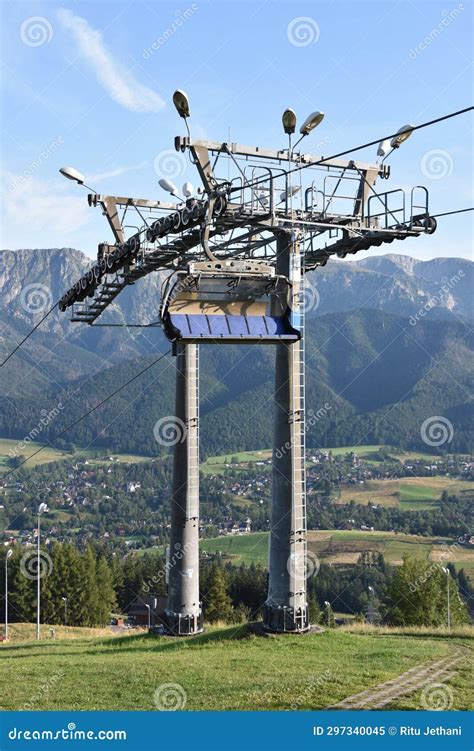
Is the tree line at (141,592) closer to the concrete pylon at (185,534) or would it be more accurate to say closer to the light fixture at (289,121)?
the concrete pylon at (185,534)

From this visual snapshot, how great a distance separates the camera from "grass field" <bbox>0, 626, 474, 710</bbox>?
16688 millimetres

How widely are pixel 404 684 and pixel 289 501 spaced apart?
20.2 feet

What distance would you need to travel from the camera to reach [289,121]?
2197cm

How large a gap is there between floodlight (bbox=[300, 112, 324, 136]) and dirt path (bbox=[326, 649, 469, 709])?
13713 mm

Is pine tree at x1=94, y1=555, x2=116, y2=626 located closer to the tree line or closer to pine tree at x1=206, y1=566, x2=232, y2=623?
the tree line

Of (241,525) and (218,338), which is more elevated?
(218,338)

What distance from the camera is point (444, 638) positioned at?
24.3m

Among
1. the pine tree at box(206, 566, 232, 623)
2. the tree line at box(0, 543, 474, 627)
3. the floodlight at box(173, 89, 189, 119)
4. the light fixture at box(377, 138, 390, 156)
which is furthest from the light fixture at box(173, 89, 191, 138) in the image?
the pine tree at box(206, 566, 232, 623)

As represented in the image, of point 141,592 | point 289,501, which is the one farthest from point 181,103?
point 141,592

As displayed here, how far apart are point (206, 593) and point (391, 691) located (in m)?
50.4

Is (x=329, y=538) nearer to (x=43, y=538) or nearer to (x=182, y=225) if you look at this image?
(x=43, y=538)

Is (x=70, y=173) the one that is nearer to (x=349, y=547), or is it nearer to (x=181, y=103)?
(x=181, y=103)

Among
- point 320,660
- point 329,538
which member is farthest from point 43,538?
point 320,660

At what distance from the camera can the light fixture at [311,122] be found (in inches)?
858
